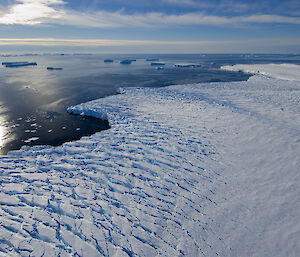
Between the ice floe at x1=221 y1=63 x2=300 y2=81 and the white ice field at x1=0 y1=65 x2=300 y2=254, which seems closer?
the white ice field at x1=0 y1=65 x2=300 y2=254

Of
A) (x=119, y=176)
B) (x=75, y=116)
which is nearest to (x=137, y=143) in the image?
(x=119, y=176)

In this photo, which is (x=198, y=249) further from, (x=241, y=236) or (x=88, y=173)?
(x=88, y=173)

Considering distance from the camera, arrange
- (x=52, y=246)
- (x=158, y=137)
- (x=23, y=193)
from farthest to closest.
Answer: (x=158, y=137) → (x=23, y=193) → (x=52, y=246)

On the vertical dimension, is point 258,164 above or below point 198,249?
above

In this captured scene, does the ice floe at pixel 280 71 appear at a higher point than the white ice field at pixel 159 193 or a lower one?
higher

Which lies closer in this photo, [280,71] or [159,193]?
[159,193]

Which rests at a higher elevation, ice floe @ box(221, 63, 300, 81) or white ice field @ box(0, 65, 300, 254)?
ice floe @ box(221, 63, 300, 81)

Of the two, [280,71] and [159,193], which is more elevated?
[280,71]

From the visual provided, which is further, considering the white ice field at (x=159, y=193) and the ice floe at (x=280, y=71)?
the ice floe at (x=280, y=71)
